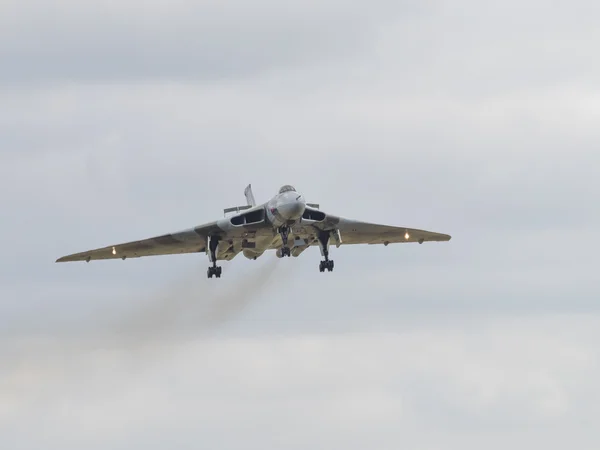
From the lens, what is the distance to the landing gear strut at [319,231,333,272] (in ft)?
228

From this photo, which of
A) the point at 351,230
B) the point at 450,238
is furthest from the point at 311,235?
the point at 450,238

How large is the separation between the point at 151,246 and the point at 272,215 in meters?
9.13

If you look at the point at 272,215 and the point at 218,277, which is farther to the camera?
the point at 218,277

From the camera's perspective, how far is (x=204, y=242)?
7112 centimetres

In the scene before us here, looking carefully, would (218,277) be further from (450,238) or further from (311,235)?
(450,238)

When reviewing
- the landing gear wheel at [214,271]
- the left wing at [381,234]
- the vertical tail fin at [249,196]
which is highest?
the vertical tail fin at [249,196]

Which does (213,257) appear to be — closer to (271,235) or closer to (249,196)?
(271,235)

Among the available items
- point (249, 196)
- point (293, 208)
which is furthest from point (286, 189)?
point (249, 196)

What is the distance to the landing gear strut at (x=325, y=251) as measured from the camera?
69.4m

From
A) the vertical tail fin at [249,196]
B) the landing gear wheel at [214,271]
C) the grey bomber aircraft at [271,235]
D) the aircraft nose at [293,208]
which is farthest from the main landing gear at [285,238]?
the vertical tail fin at [249,196]

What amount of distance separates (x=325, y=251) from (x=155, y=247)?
8932mm

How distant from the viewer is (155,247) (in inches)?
2854

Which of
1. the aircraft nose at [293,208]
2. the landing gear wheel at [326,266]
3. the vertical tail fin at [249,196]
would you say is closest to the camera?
the aircraft nose at [293,208]

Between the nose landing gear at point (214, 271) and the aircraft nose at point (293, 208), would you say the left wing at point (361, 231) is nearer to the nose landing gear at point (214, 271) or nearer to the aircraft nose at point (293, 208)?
the aircraft nose at point (293, 208)
